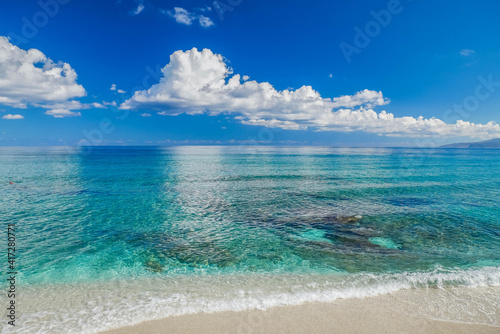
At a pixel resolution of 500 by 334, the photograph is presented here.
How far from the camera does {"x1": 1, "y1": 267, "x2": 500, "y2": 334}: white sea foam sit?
10188mm

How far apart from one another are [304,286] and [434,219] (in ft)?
63.1

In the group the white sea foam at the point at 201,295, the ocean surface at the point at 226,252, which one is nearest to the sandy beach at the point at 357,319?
the white sea foam at the point at 201,295

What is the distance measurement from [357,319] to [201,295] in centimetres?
694

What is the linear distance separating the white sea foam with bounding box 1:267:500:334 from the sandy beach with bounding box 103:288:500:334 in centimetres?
Answer: 14

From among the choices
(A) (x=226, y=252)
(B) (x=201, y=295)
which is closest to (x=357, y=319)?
(B) (x=201, y=295)

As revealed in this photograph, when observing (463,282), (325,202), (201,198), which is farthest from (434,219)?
(201,198)

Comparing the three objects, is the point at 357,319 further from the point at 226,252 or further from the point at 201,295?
the point at 226,252

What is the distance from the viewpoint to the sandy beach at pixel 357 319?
382 inches

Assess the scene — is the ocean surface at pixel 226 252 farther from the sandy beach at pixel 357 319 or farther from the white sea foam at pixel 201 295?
the sandy beach at pixel 357 319

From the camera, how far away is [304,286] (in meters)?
12.8

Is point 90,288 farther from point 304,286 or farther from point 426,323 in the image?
point 426,323

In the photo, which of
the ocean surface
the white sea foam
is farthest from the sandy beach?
the ocean surface

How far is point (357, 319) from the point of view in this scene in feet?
33.9

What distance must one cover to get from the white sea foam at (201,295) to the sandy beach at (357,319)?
0.14 m
